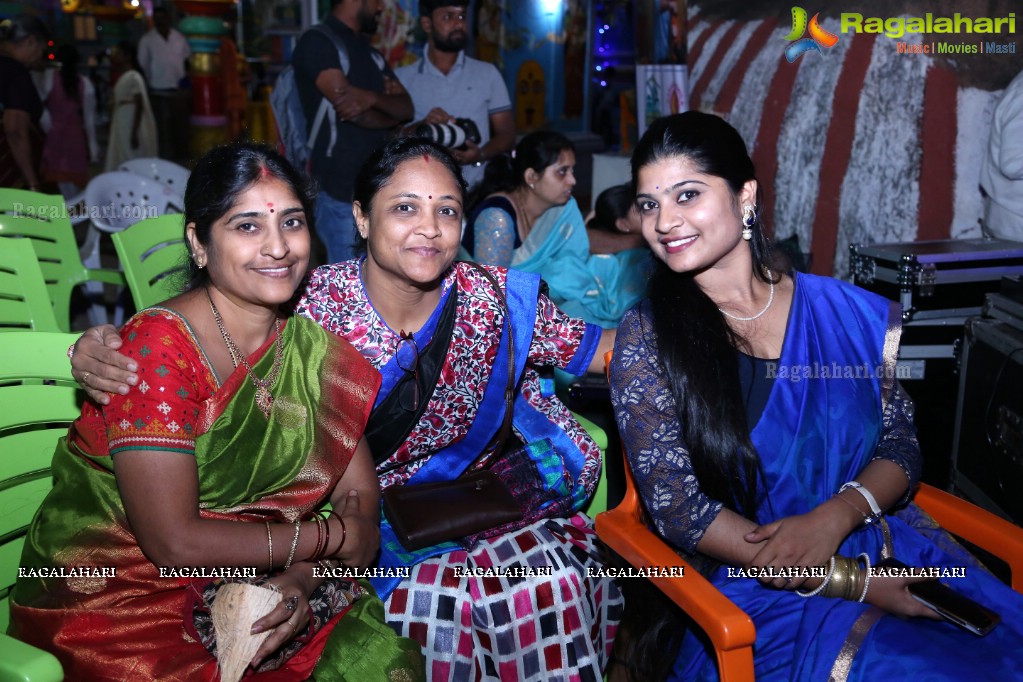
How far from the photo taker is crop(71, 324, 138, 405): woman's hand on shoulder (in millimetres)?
1628

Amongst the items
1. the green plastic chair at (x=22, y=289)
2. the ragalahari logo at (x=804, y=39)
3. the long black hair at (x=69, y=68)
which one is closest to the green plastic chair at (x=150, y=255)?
the green plastic chair at (x=22, y=289)

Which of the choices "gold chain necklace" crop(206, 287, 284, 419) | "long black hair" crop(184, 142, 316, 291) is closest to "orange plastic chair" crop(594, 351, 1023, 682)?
"gold chain necklace" crop(206, 287, 284, 419)

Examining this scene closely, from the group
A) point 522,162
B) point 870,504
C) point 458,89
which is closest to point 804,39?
point 522,162

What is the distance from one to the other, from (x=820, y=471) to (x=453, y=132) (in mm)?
3185

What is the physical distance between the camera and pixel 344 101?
4.16 m

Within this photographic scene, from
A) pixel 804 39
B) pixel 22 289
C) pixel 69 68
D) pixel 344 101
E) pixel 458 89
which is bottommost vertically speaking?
pixel 22 289

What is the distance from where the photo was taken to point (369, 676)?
5.59ft

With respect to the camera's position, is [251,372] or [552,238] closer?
[251,372]

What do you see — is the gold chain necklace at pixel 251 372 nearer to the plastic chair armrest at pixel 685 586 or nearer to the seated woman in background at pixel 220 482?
the seated woman in background at pixel 220 482

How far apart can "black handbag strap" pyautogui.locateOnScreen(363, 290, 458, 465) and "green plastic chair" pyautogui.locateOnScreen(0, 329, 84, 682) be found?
688 millimetres

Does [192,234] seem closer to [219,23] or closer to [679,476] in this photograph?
[679,476]

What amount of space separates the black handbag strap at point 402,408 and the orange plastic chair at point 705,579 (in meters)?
0.44

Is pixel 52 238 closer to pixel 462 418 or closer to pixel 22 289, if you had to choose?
pixel 22 289

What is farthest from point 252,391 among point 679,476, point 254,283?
point 679,476
